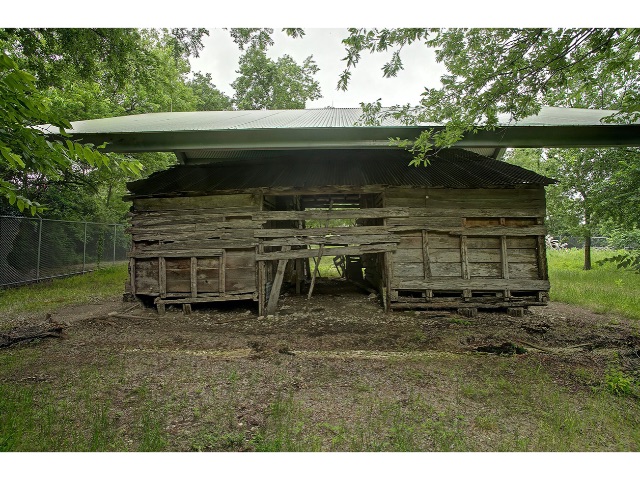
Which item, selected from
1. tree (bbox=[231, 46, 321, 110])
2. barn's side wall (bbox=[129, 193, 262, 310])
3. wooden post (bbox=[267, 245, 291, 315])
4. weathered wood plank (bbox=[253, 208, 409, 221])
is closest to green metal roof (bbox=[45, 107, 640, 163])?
barn's side wall (bbox=[129, 193, 262, 310])

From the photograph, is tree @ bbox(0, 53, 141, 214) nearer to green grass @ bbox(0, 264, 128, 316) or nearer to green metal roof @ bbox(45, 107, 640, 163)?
green metal roof @ bbox(45, 107, 640, 163)

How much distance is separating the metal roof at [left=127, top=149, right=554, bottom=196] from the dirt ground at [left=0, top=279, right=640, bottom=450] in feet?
11.1

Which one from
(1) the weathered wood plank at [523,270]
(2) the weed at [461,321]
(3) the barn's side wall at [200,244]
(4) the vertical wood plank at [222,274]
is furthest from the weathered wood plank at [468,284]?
(4) the vertical wood plank at [222,274]

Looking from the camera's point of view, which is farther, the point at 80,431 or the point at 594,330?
the point at 594,330

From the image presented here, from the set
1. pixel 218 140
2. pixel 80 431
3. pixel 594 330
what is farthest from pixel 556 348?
pixel 218 140

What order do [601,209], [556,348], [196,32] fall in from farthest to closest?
[601,209] < [196,32] < [556,348]

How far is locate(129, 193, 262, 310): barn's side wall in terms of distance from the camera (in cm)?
870

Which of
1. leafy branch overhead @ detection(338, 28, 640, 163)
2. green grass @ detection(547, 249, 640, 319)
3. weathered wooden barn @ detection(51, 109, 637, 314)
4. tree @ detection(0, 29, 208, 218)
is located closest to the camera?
tree @ detection(0, 29, 208, 218)

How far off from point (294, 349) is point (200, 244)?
4.28 meters

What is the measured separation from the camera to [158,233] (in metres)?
8.84

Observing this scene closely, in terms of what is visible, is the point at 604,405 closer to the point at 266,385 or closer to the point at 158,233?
the point at 266,385

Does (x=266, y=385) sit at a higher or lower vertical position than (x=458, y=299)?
lower

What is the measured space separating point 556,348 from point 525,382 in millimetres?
2135

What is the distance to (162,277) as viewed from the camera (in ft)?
28.9
